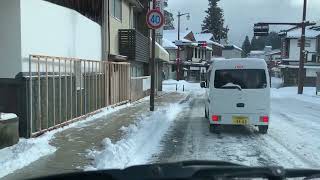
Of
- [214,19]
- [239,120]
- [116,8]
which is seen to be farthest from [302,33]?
[214,19]

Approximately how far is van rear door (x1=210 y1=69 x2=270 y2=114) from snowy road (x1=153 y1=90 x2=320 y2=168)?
749 millimetres

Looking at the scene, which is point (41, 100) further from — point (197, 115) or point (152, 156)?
point (197, 115)

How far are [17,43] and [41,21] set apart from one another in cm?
165

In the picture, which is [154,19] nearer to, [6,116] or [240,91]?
[240,91]

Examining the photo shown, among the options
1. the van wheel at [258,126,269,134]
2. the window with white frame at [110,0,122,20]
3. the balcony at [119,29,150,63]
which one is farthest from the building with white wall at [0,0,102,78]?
the balcony at [119,29,150,63]

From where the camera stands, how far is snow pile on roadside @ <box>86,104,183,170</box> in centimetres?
949

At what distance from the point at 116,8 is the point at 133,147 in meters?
15.5

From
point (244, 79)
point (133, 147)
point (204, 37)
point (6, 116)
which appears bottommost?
point (133, 147)

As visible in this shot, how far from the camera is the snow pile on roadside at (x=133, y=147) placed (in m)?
9.49

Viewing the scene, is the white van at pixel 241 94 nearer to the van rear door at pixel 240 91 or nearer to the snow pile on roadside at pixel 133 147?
the van rear door at pixel 240 91

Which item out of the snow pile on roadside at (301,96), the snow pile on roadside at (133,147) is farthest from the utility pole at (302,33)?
the snow pile on roadside at (133,147)

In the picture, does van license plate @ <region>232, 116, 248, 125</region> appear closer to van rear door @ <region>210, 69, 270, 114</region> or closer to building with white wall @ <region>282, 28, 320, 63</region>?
van rear door @ <region>210, 69, 270, 114</region>

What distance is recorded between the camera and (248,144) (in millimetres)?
12820

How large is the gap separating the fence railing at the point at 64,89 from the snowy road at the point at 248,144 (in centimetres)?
301
